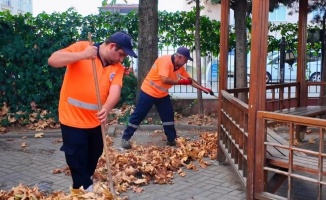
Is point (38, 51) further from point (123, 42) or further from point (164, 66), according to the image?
point (123, 42)

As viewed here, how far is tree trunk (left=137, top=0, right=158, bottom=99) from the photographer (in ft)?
31.1

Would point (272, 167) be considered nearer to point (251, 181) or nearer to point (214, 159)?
point (251, 181)

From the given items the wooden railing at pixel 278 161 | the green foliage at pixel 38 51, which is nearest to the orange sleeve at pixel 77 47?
the wooden railing at pixel 278 161

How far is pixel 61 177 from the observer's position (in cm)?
604

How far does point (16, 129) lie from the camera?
372 inches

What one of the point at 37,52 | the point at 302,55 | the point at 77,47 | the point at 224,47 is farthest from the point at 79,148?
the point at 37,52

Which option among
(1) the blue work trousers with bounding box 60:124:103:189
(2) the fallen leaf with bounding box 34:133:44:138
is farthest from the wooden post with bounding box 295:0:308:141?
(2) the fallen leaf with bounding box 34:133:44:138

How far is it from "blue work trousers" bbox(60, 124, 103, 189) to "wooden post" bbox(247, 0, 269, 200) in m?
1.53

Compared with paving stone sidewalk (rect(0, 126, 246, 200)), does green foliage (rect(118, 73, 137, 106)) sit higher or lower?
higher

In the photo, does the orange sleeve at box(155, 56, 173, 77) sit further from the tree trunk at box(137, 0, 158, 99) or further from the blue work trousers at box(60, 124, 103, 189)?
the blue work trousers at box(60, 124, 103, 189)

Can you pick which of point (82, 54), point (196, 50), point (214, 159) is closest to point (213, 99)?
point (196, 50)

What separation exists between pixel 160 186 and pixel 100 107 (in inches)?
73.4

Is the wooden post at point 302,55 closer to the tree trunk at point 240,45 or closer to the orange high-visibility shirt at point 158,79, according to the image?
the tree trunk at point 240,45

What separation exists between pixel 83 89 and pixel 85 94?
0.17ft
